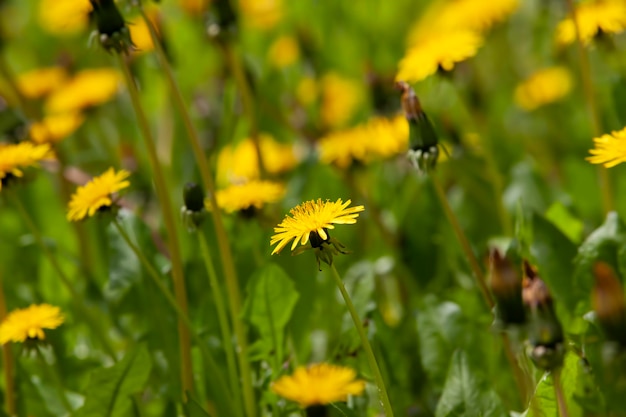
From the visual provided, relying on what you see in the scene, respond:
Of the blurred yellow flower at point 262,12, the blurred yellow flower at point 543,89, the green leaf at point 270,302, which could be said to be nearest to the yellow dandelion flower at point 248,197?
the green leaf at point 270,302

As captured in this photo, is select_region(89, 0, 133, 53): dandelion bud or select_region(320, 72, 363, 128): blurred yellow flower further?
select_region(320, 72, 363, 128): blurred yellow flower

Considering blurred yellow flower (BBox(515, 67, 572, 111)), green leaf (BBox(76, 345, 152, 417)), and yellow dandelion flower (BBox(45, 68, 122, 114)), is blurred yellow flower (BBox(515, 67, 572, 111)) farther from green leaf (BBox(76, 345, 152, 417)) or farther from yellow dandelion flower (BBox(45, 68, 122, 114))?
green leaf (BBox(76, 345, 152, 417))

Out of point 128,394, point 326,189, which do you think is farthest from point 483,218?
point 128,394

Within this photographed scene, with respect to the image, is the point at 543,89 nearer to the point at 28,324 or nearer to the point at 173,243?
the point at 173,243

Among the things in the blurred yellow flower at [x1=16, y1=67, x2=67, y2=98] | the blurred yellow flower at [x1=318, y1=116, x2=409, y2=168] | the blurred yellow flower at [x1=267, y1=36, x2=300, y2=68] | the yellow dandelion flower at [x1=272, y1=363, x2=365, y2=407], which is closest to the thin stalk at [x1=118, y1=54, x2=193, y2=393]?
the yellow dandelion flower at [x1=272, y1=363, x2=365, y2=407]

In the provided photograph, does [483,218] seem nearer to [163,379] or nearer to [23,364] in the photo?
[163,379]

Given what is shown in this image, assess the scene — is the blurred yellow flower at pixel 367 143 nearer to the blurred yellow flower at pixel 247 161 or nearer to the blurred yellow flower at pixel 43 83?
the blurred yellow flower at pixel 247 161
